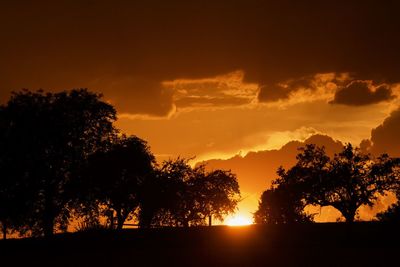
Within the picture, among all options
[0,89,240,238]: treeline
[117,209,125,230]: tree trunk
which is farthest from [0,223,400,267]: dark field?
[117,209,125,230]: tree trunk

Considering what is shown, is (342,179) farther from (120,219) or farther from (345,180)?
(120,219)

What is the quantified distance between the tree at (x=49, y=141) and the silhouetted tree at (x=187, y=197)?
11121 millimetres

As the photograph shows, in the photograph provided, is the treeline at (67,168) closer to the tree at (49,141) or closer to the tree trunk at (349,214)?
the tree at (49,141)

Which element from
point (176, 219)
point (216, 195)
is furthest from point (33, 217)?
point (216, 195)

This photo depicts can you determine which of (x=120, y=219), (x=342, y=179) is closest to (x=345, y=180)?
(x=342, y=179)

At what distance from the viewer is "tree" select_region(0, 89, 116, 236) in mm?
55191

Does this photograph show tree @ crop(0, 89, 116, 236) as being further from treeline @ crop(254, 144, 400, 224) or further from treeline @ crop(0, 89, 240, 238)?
treeline @ crop(254, 144, 400, 224)

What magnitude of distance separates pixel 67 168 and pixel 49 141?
12.7 feet

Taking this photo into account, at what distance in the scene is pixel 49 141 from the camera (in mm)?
55750

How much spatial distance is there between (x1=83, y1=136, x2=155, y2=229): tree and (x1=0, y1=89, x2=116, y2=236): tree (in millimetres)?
1760

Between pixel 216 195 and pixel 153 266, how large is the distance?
58451 mm

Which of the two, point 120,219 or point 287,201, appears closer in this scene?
point 120,219

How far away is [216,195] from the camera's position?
8025 cm

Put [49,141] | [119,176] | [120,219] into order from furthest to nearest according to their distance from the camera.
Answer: [120,219]
[119,176]
[49,141]
